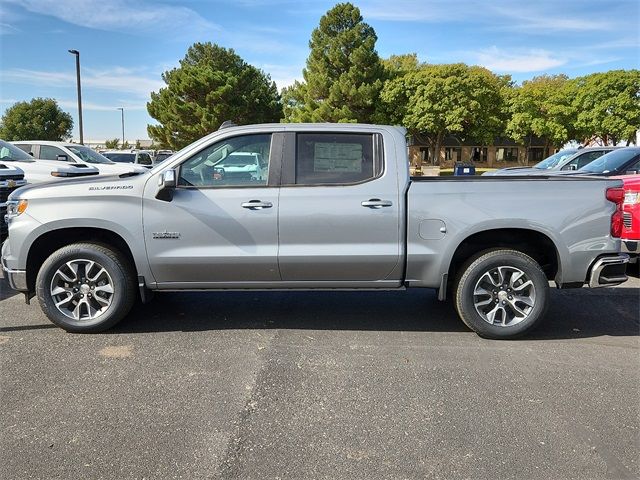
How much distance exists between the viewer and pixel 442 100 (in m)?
43.7

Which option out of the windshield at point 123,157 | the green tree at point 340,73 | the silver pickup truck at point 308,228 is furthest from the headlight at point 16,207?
the green tree at point 340,73

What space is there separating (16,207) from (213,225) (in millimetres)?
1811

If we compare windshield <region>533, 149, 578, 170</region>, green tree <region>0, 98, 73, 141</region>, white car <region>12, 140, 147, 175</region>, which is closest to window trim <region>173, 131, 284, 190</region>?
white car <region>12, 140, 147, 175</region>

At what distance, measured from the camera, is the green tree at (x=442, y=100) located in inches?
1713

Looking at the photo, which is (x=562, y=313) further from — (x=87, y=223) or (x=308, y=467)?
(x=87, y=223)

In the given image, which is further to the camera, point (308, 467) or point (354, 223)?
point (354, 223)

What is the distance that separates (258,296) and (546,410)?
3.41m

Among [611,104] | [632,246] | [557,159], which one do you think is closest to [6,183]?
[632,246]

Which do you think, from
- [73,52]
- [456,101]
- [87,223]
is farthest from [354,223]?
[456,101]

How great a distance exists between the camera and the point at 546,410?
10.9ft

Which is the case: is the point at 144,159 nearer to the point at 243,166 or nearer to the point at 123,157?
the point at 123,157

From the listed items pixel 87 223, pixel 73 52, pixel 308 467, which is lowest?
pixel 308 467

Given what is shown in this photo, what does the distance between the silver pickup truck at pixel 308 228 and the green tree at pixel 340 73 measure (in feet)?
122

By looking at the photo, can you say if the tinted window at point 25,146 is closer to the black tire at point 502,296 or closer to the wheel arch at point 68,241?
the wheel arch at point 68,241
